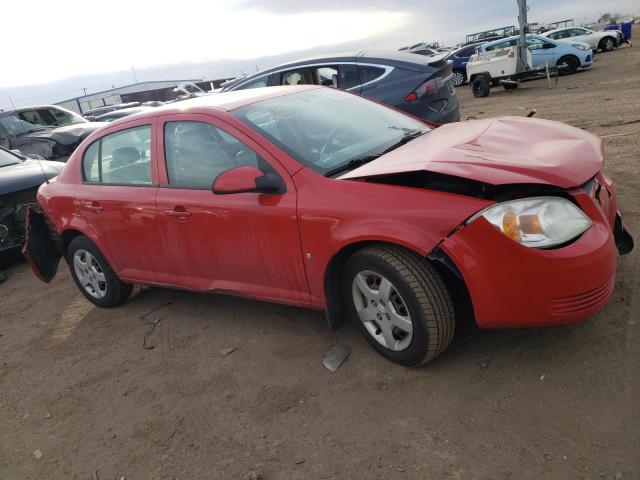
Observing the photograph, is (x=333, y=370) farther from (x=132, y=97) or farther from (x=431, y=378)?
(x=132, y=97)

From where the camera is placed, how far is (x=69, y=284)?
18.3ft

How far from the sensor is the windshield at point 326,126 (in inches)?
124

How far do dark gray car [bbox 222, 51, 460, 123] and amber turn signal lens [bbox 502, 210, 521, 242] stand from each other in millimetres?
4001

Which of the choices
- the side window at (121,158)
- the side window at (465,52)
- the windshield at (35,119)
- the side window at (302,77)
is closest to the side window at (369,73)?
the side window at (302,77)

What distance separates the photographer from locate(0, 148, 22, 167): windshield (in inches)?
274

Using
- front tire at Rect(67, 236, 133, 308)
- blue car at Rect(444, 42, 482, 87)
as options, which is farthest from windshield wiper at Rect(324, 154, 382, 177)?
blue car at Rect(444, 42, 482, 87)

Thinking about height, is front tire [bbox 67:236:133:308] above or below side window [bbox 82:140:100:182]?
below

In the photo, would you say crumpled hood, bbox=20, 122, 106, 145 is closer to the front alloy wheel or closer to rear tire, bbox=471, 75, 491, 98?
the front alloy wheel

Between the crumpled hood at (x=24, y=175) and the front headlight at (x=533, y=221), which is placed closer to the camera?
the front headlight at (x=533, y=221)

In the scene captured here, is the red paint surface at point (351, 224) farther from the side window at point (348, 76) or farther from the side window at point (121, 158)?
the side window at point (348, 76)

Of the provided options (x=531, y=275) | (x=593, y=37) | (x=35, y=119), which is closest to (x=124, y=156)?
(x=531, y=275)

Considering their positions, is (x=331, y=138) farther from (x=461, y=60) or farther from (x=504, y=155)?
(x=461, y=60)

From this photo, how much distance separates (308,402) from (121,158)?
2450 mm

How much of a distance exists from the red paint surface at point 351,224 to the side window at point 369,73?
10.3ft
